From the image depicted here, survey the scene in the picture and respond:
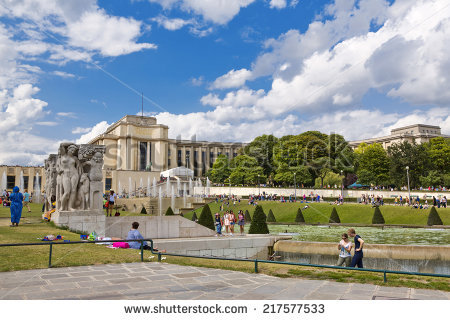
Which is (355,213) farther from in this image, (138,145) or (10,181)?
(138,145)

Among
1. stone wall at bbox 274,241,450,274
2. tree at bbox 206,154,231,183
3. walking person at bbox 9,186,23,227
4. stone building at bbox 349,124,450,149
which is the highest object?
stone building at bbox 349,124,450,149

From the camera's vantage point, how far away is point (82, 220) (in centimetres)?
1531

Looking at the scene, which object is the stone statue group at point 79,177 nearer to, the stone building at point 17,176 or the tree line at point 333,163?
the tree line at point 333,163

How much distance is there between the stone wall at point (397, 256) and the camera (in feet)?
46.8

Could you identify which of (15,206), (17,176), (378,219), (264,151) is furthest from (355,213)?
(17,176)

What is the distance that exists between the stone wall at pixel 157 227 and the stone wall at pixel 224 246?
5.96 feet

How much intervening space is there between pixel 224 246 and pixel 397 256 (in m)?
7.18

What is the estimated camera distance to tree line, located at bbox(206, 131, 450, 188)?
62.3m

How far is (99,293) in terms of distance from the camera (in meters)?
5.63

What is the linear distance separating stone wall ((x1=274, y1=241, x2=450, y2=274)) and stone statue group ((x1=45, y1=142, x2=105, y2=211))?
9.67m

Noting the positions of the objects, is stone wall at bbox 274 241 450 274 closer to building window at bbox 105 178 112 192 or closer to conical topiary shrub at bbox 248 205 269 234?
→ conical topiary shrub at bbox 248 205 269 234

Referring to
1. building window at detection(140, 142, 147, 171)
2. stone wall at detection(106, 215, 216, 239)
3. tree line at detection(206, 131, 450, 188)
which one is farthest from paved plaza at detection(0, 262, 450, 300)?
building window at detection(140, 142, 147, 171)

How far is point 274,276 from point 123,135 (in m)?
89.1

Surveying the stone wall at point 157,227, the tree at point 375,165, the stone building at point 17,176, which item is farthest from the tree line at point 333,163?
the stone wall at point 157,227
